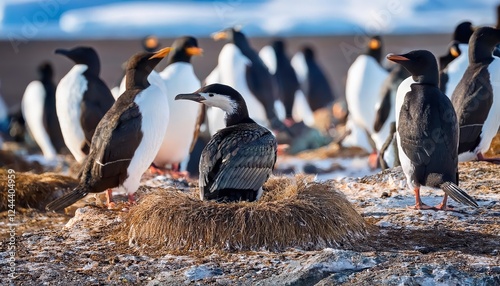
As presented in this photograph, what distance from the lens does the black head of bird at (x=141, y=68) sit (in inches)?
336

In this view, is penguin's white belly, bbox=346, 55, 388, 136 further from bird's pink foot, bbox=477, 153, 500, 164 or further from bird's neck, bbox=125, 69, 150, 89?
bird's neck, bbox=125, 69, 150, 89

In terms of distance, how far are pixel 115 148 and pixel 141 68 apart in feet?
3.12

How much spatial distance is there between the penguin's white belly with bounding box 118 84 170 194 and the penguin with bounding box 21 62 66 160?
24.2 ft

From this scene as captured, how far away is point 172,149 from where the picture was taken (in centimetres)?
1101

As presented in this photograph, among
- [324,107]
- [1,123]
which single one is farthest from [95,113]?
[324,107]

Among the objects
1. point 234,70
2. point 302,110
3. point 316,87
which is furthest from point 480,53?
point 316,87

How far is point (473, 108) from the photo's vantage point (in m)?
8.91

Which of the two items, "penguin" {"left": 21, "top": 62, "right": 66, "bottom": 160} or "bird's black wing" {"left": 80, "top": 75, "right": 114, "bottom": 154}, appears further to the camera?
"penguin" {"left": 21, "top": 62, "right": 66, "bottom": 160}

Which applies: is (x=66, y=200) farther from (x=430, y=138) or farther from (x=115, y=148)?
(x=430, y=138)

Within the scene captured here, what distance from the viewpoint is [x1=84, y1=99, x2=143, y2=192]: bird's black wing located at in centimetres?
796

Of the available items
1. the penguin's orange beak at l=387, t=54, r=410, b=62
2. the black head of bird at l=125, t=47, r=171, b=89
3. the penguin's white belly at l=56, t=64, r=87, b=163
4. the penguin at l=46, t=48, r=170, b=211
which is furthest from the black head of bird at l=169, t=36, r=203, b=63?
the penguin's orange beak at l=387, t=54, r=410, b=62

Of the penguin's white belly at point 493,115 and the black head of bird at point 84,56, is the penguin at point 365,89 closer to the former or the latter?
the black head of bird at point 84,56

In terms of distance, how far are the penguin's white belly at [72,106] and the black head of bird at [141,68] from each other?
5.74ft

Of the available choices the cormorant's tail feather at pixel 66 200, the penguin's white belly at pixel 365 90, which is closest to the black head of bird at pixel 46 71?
the penguin's white belly at pixel 365 90
